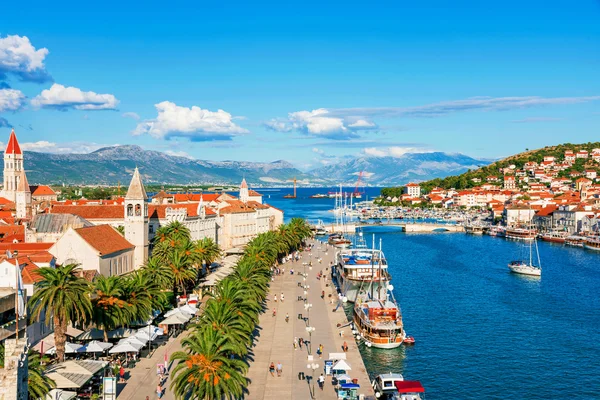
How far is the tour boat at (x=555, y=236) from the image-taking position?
5468 inches

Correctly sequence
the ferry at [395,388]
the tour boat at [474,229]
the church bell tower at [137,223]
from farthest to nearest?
the tour boat at [474,229] < the church bell tower at [137,223] < the ferry at [395,388]

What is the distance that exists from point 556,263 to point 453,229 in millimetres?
67101

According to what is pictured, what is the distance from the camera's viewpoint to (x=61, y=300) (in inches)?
1470

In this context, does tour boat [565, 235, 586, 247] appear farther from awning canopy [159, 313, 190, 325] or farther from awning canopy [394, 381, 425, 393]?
awning canopy [394, 381, 425, 393]

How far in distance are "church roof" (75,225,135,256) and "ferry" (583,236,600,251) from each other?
304ft

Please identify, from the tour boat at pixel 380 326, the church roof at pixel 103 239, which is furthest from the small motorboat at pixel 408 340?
the church roof at pixel 103 239

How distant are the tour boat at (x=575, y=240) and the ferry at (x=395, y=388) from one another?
105 m

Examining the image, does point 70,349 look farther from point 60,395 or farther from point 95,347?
point 60,395

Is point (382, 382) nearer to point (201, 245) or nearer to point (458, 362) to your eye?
point (458, 362)

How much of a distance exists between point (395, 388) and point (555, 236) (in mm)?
118070

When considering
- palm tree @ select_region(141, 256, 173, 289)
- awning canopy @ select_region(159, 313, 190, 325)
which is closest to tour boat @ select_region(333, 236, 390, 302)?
palm tree @ select_region(141, 256, 173, 289)

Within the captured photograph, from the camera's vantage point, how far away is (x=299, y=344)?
4566 centimetres

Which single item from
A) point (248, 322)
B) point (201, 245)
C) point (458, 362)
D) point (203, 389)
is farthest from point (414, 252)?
point (203, 389)

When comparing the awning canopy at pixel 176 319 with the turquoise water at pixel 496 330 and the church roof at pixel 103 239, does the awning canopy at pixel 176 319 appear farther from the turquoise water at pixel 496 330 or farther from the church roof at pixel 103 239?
the turquoise water at pixel 496 330
